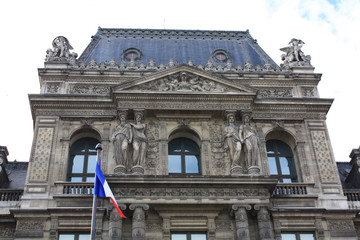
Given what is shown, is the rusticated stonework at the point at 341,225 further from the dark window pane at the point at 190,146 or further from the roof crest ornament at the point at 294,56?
the roof crest ornament at the point at 294,56

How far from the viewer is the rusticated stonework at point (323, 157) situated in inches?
941

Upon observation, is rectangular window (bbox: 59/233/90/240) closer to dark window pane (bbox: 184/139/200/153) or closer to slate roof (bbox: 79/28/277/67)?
dark window pane (bbox: 184/139/200/153)

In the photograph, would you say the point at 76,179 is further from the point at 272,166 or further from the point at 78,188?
the point at 272,166

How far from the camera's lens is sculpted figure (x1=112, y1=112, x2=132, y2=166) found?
23156mm

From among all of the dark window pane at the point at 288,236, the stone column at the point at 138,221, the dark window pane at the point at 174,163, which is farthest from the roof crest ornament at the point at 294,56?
the stone column at the point at 138,221

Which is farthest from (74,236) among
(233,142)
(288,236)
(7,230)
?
(288,236)

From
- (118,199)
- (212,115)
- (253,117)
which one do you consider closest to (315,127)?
(253,117)

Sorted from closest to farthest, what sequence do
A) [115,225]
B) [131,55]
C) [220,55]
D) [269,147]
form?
[115,225] < [269,147] < [131,55] < [220,55]

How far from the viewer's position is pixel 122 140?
2361 centimetres

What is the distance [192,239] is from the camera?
2170 centimetres

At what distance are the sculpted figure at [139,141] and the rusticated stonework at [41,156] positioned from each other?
3.82 m

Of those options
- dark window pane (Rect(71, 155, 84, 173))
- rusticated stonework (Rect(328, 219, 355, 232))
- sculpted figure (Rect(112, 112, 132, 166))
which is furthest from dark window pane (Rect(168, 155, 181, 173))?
rusticated stonework (Rect(328, 219, 355, 232))

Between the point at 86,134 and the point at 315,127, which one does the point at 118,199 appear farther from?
the point at 315,127

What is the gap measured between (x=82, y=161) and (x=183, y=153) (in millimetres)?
4641
